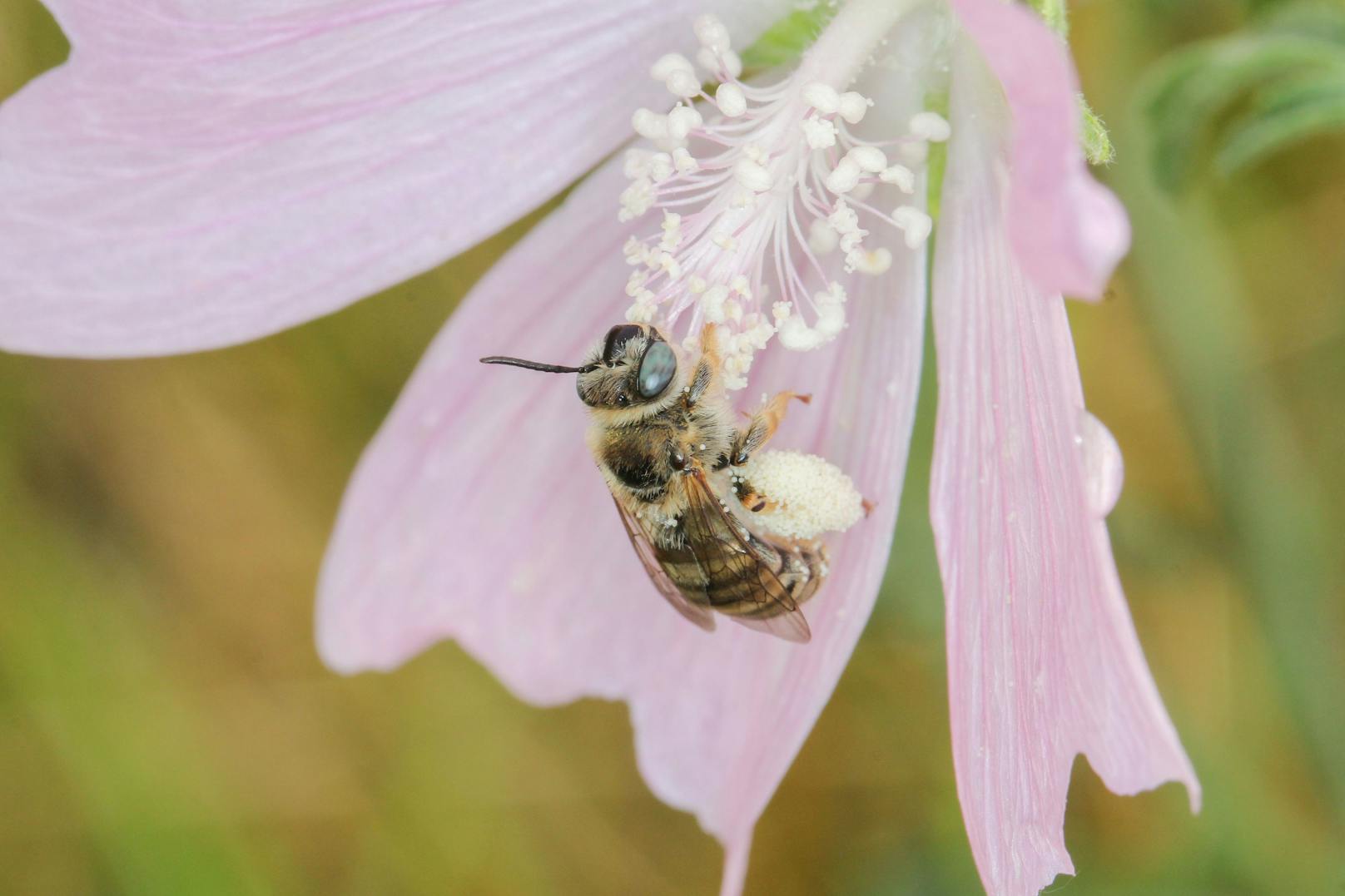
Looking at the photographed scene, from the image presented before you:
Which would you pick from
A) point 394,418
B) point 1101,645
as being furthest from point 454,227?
point 1101,645

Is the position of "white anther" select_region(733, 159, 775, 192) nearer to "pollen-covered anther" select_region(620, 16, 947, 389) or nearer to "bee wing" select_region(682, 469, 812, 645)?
"pollen-covered anther" select_region(620, 16, 947, 389)

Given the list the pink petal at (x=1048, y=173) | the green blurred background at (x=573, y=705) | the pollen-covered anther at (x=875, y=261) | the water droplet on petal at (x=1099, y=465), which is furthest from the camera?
the green blurred background at (x=573, y=705)

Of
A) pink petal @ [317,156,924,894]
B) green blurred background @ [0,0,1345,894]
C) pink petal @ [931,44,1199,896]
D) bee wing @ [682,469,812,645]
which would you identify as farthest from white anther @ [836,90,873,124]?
green blurred background @ [0,0,1345,894]

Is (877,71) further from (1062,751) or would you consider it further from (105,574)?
(105,574)

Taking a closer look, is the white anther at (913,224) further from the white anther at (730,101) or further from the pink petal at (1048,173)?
the pink petal at (1048,173)

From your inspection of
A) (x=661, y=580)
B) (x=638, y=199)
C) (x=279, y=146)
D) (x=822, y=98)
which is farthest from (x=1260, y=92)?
(x=279, y=146)

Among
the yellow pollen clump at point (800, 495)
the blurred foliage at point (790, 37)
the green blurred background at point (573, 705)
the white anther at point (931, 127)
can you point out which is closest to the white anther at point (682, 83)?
the blurred foliage at point (790, 37)

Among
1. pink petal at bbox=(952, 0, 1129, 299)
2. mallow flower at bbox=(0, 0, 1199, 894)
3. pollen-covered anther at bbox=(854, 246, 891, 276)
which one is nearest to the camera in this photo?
pink petal at bbox=(952, 0, 1129, 299)
